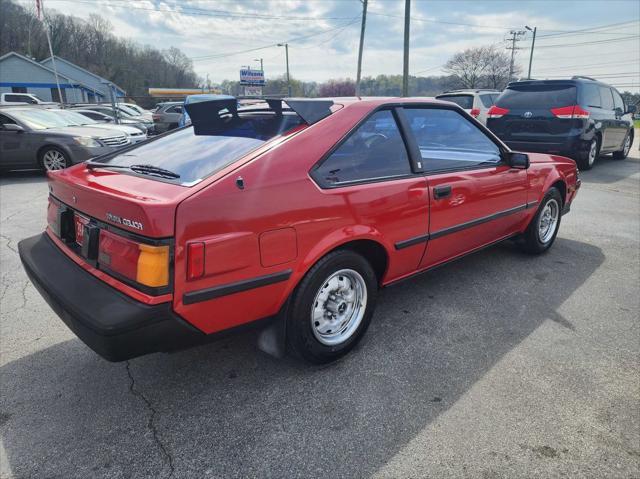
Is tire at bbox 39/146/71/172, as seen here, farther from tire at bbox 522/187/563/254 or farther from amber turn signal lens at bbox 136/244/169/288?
tire at bbox 522/187/563/254

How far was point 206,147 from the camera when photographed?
241 centimetres

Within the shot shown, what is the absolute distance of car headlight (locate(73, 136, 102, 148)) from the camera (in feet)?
27.5

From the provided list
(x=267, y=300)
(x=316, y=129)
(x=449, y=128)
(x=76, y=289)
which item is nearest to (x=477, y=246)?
(x=449, y=128)

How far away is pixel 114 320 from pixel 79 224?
766 mm

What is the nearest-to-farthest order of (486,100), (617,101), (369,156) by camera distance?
(369,156), (617,101), (486,100)

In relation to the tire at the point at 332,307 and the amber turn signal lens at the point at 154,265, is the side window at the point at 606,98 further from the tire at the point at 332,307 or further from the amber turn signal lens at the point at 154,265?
the amber turn signal lens at the point at 154,265

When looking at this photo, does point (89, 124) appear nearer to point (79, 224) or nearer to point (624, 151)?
point (79, 224)

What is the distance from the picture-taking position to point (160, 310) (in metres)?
1.78

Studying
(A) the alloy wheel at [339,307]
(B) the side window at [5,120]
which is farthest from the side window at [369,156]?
(B) the side window at [5,120]

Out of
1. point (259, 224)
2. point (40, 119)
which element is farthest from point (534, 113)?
point (40, 119)

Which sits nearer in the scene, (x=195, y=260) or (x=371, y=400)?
(x=195, y=260)

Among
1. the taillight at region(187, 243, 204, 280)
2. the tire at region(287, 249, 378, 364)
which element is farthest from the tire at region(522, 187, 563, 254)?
the taillight at region(187, 243, 204, 280)

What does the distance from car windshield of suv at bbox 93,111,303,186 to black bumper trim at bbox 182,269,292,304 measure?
1.66ft

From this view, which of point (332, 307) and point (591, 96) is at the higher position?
point (591, 96)
